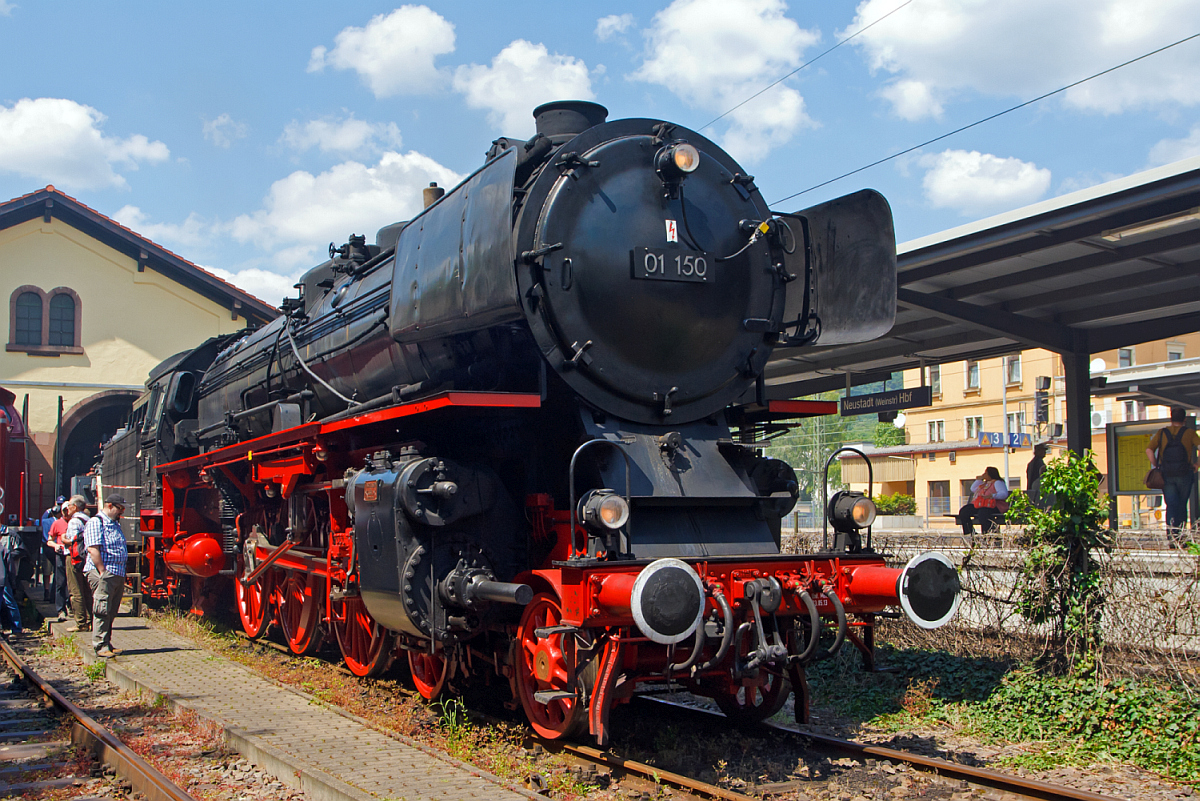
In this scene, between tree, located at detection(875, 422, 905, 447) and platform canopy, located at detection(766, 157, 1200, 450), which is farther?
tree, located at detection(875, 422, 905, 447)

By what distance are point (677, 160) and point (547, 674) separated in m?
3.11

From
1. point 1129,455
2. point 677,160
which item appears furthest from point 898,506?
point 677,160

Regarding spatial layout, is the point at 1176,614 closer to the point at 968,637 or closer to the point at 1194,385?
the point at 968,637

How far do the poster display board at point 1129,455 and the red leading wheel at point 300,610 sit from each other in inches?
367

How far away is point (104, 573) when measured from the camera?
10.1 meters

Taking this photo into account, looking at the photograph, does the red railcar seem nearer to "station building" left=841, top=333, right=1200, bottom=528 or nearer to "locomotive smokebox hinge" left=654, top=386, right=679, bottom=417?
"locomotive smokebox hinge" left=654, top=386, right=679, bottom=417

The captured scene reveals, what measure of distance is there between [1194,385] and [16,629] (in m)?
16.8

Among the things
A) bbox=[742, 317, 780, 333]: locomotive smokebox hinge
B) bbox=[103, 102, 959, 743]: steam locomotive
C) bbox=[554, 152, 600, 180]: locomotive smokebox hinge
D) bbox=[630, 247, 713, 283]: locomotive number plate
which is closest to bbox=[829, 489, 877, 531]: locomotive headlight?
bbox=[103, 102, 959, 743]: steam locomotive

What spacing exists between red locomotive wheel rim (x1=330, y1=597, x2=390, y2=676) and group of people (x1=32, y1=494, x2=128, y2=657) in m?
3.46

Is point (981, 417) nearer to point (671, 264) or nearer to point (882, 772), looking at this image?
point (671, 264)

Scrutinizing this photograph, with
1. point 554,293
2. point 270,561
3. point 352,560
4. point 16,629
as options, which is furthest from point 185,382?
point 554,293

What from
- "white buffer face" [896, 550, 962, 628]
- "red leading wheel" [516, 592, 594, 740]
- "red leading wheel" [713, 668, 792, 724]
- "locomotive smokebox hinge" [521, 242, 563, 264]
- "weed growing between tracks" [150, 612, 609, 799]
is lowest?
"weed growing between tracks" [150, 612, 609, 799]

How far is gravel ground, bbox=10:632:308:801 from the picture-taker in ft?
16.9

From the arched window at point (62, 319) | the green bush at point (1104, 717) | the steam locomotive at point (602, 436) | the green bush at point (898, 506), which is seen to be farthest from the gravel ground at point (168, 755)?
the green bush at point (898, 506)
